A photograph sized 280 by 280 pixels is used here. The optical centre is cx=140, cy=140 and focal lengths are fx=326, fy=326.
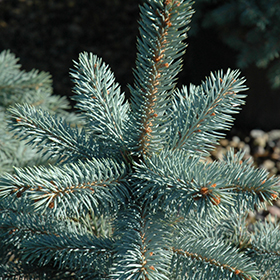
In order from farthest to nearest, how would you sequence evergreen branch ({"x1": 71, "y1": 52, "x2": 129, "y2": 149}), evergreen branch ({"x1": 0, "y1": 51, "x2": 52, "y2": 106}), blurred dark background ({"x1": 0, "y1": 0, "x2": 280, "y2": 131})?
blurred dark background ({"x1": 0, "y1": 0, "x2": 280, "y2": 131})
evergreen branch ({"x1": 0, "y1": 51, "x2": 52, "y2": 106})
evergreen branch ({"x1": 71, "y1": 52, "x2": 129, "y2": 149})

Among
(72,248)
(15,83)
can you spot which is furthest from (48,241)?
(15,83)

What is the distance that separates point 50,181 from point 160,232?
200 millimetres

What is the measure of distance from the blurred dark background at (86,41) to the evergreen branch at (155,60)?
6.54 ft

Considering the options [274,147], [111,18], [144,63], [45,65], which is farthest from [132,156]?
[111,18]

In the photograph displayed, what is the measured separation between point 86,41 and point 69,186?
2.98m

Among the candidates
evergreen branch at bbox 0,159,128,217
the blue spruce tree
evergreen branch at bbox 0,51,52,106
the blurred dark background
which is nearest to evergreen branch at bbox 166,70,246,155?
the blue spruce tree

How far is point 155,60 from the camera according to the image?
47cm

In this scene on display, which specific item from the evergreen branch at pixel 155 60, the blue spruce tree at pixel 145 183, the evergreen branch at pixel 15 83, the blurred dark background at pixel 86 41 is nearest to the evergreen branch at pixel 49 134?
the blue spruce tree at pixel 145 183

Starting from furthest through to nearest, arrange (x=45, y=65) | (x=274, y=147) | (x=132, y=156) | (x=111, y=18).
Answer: (x=111, y=18), (x=45, y=65), (x=274, y=147), (x=132, y=156)

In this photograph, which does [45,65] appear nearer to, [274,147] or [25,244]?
[274,147]

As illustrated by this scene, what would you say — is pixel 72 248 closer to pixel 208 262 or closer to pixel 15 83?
pixel 208 262

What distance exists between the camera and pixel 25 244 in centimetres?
59

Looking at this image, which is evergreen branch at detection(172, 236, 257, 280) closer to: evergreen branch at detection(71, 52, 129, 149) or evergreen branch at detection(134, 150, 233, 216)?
evergreen branch at detection(134, 150, 233, 216)

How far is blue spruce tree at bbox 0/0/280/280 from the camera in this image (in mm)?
464
